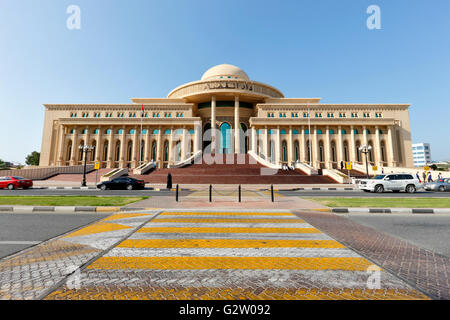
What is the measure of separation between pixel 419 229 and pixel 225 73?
53679 millimetres

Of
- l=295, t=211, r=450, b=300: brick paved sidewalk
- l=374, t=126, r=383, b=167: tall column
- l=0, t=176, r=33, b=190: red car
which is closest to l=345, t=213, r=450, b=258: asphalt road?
l=295, t=211, r=450, b=300: brick paved sidewalk

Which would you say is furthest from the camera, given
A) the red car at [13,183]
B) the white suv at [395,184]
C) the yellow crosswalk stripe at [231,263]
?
the red car at [13,183]

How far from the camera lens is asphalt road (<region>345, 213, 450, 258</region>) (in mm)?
4527

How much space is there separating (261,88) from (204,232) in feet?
168

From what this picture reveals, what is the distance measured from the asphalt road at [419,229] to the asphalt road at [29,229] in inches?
341

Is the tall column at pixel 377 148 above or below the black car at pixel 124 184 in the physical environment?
above

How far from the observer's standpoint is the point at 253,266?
325 cm

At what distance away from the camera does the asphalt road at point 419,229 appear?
14.9ft

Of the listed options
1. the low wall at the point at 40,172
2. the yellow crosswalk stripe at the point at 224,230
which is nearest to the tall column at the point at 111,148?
the low wall at the point at 40,172

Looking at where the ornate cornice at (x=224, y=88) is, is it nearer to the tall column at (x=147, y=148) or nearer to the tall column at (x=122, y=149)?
the tall column at (x=147, y=148)

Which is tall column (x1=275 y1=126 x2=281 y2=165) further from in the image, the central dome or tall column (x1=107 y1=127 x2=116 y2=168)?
tall column (x1=107 y1=127 x2=116 y2=168)

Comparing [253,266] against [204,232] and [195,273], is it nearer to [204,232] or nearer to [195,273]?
[195,273]

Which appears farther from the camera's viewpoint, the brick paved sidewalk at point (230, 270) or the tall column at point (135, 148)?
the tall column at point (135, 148)
